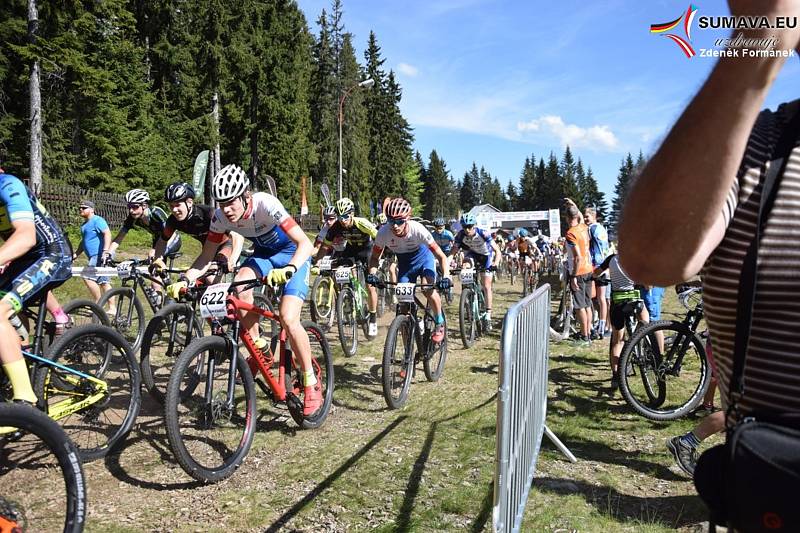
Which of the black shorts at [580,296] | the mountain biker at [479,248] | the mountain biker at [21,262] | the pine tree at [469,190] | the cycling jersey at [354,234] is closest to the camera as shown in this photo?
the mountain biker at [21,262]

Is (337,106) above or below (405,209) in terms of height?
above

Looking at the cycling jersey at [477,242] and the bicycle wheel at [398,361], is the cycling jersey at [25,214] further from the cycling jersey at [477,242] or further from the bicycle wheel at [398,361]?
the cycling jersey at [477,242]

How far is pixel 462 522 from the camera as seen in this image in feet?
10.4

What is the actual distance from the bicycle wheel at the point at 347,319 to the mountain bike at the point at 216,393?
3224 millimetres

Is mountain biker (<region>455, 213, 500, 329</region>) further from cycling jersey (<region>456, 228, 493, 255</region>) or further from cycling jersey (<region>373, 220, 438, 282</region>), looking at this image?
cycling jersey (<region>373, 220, 438, 282</region>)

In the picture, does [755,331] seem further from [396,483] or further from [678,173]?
[396,483]

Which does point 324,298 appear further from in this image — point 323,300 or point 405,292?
point 405,292

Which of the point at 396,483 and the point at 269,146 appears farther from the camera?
the point at 269,146

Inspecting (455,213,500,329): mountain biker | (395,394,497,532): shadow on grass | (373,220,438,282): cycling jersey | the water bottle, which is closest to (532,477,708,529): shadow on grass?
(395,394,497,532): shadow on grass

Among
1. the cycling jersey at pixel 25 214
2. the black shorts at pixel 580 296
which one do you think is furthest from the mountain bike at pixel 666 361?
the cycling jersey at pixel 25 214

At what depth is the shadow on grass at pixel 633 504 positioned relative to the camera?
3248mm

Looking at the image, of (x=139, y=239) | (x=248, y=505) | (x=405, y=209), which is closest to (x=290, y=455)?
(x=248, y=505)

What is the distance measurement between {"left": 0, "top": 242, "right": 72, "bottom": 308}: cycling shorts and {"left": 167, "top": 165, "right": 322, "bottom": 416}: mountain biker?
873 mm

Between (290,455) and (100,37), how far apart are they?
92.7 feet
